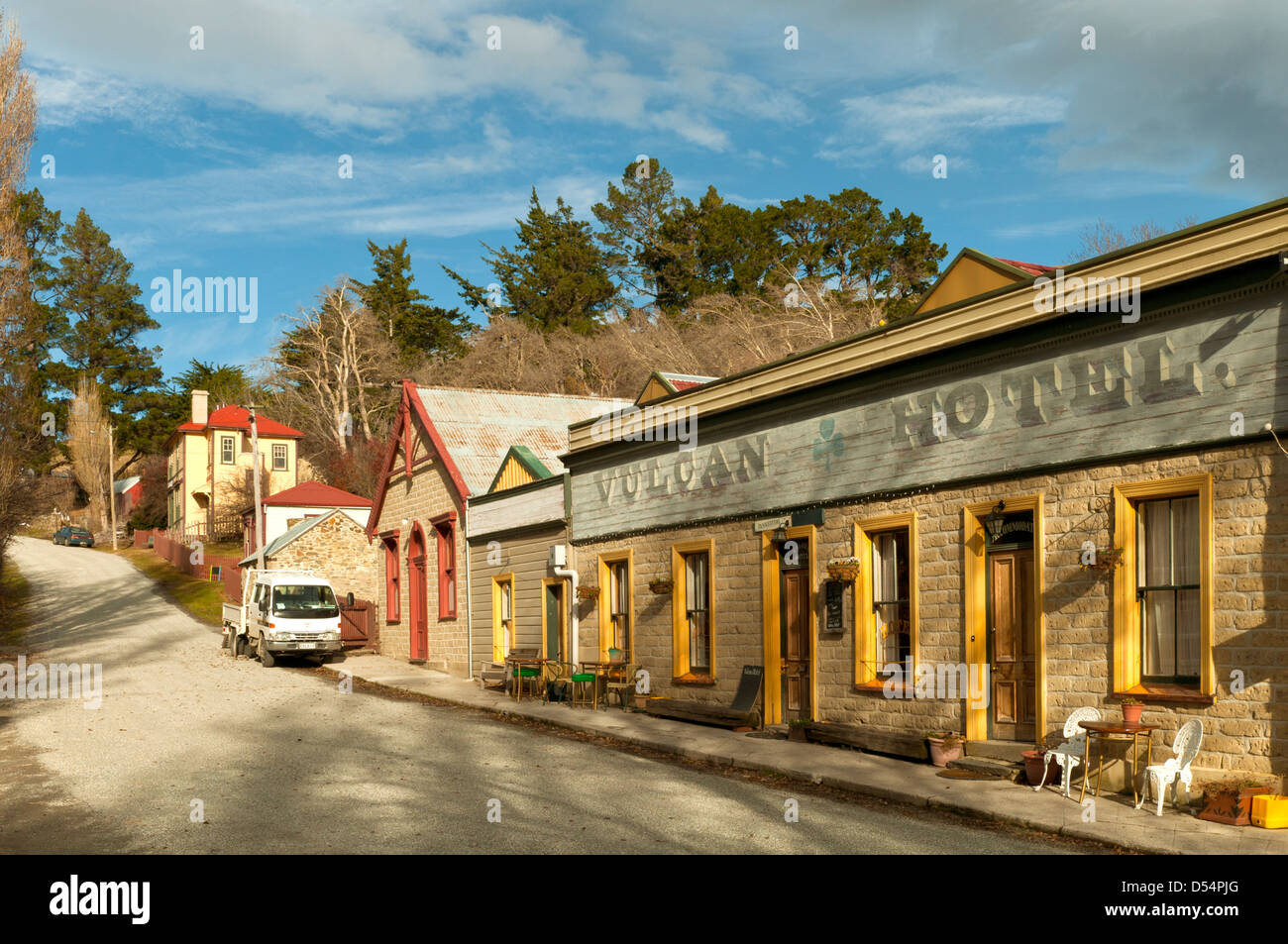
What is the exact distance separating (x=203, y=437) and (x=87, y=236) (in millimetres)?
23496

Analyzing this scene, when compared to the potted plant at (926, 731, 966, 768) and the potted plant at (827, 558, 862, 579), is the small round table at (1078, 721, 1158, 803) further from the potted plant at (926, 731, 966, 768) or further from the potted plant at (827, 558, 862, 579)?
the potted plant at (827, 558, 862, 579)

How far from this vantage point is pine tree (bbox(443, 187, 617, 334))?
5734 centimetres

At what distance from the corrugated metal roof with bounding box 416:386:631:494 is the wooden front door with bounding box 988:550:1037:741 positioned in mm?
15989

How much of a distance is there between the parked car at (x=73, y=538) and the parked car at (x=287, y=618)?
52227mm

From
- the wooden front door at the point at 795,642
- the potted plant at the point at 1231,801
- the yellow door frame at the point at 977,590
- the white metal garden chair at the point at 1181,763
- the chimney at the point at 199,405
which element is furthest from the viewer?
the chimney at the point at 199,405

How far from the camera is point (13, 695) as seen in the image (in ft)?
75.3

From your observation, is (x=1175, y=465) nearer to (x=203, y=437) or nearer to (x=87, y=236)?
(x=203, y=437)

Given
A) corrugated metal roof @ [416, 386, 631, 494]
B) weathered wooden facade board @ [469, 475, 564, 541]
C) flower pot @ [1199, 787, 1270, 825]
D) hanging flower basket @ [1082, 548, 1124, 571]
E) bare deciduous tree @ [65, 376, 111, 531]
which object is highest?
bare deciduous tree @ [65, 376, 111, 531]

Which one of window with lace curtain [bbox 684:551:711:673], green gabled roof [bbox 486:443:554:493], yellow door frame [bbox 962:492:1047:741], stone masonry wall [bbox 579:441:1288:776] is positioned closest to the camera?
stone masonry wall [bbox 579:441:1288:776]

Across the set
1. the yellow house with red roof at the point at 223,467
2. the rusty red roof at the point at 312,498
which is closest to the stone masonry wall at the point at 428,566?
the rusty red roof at the point at 312,498

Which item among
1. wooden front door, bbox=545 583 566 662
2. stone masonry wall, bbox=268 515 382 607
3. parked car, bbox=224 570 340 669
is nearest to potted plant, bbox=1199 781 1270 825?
wooden front door, bbox=545 583 566 662

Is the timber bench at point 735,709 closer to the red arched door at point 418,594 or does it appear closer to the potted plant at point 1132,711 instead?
the potted plant at point 1132,711

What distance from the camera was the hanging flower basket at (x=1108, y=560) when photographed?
12125 mm

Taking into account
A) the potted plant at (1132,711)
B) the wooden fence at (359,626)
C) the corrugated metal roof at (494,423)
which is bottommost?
the wooden fence at (359,626)
